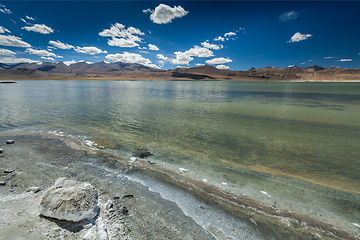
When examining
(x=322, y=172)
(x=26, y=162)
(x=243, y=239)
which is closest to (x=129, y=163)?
(x=26, y=162)

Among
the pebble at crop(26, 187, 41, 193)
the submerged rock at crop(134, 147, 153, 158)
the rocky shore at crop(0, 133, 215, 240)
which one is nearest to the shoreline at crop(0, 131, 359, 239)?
the rocky shore at crop(0, 133, 215, 240)

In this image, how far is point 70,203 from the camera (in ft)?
13.3

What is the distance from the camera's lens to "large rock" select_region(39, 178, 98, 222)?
12.8 ft

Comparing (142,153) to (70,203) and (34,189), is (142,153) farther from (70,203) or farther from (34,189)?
(70,203)

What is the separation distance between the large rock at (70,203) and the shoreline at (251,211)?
1.99 m

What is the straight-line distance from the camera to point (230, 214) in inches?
181

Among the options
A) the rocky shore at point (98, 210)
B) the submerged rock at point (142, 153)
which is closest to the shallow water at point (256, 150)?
the submerged rock at point (142, 153)

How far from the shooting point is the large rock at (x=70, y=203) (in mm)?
3914

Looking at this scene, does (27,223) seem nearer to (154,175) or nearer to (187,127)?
(154,175)

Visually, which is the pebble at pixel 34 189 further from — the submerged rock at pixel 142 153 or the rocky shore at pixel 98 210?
the submerged rock at pixel 142 153

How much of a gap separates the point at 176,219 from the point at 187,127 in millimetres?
9278

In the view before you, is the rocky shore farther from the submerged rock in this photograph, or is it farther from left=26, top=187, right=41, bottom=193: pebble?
the submerged rock

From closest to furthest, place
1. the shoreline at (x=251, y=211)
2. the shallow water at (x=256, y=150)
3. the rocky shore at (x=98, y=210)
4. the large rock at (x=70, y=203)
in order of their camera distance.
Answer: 1. the rocky shore at (x=98, y=210)
2. the large rock at (x=70, y=203)
3. the shoreline at (x=251, y=211)
4. the shallow water at (x=256, y=150)

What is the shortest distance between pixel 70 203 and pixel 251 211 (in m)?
5.21
